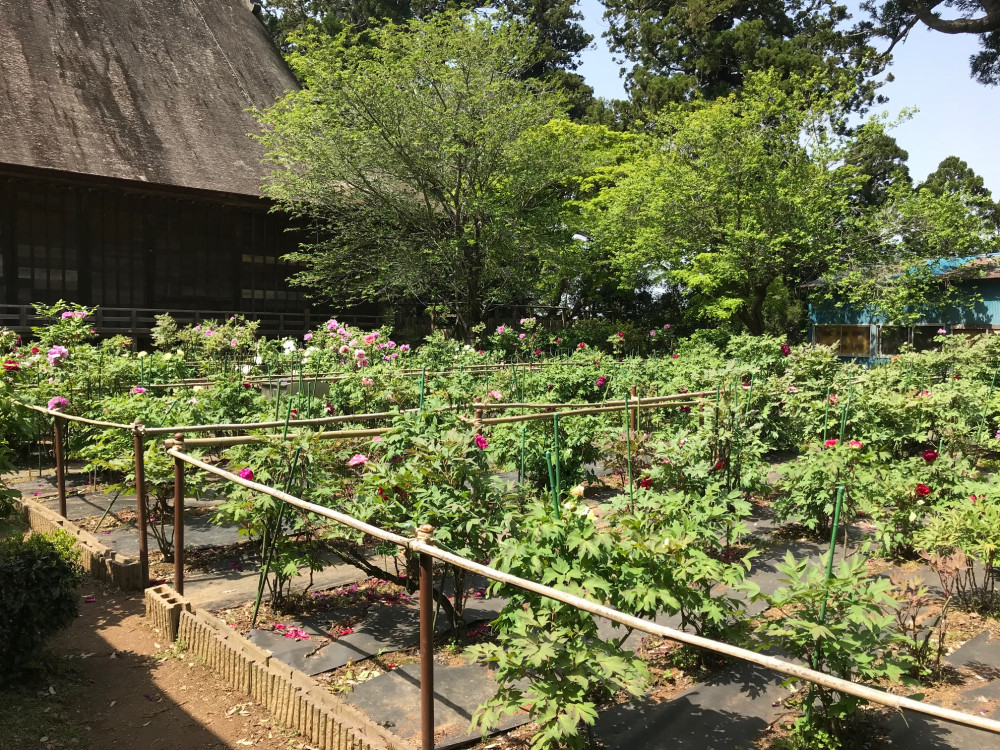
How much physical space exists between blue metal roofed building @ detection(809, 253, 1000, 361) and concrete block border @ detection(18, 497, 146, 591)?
→ 1559 cm

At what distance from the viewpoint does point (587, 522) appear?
283cm

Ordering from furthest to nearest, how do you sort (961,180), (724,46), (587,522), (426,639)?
(961,180)
(724,46)
(587,522)
(426,639)

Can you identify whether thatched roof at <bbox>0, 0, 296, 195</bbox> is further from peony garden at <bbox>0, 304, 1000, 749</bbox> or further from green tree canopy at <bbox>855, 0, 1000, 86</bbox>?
green tree canopy at <bbox>855, 0, 1000, 86</bbox>

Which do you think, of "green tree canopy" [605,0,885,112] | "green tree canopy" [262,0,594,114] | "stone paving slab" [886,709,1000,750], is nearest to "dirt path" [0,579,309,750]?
"stone paving slab" [886,709,1000,750]

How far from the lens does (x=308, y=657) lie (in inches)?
143

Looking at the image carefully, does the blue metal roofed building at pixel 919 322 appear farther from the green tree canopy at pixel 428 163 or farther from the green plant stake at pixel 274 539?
the green plant stake at pixel 274 539

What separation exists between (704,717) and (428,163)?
1475 centimetres

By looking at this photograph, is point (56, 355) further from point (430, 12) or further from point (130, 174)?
point (430, 12)

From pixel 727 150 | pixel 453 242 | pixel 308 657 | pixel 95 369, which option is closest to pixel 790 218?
pixel 727 150

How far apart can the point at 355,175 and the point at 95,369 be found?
10304 mm

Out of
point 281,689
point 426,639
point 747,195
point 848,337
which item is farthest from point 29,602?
point 848,337

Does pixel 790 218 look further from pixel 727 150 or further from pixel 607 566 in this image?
pixel 607 566

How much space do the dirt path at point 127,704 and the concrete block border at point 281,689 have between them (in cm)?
6

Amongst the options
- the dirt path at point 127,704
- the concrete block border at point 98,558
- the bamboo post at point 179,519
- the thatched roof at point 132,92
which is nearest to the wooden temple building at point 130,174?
the thatched roof at point 132,92
